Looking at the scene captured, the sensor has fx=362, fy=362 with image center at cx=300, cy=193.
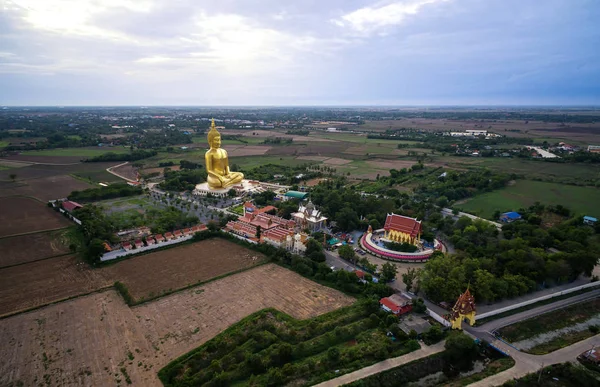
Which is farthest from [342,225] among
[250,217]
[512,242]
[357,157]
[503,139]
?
[503,139]

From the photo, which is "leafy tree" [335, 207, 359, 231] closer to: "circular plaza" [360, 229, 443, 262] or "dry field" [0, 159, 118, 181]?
"circular plaza" [360, 229, 443, 262]

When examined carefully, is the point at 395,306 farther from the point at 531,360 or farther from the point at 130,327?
the point at 130,327

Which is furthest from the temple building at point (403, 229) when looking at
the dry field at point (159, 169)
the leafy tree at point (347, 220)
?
→ the dry field at point (159, 169)

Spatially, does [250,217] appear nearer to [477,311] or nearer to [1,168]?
[477,311]

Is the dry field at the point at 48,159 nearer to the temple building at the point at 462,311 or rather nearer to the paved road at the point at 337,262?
the paved road at the point at 337,262

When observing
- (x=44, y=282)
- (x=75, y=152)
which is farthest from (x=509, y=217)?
(x=75, y=152)

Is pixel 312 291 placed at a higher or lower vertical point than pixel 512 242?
lower

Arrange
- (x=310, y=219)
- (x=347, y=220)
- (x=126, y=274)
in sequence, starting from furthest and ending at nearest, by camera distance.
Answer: (x=347, y=220), (x=310, y=219), (x=126, y=274)
